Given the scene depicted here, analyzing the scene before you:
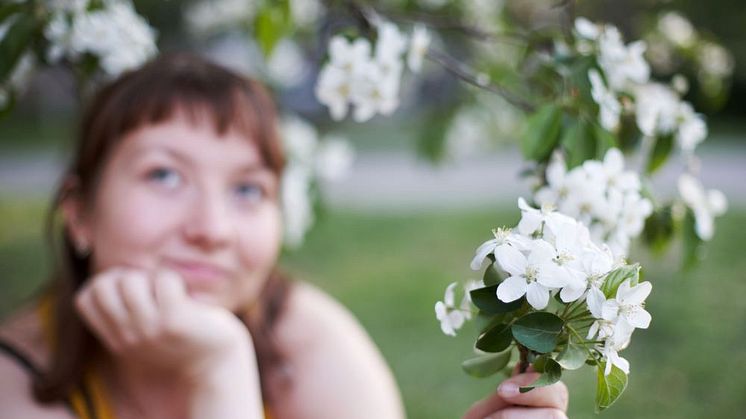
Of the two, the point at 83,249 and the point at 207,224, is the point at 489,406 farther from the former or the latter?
the point at 83,249

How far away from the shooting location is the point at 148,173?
5.15 ft

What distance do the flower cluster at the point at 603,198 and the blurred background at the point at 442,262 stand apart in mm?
191

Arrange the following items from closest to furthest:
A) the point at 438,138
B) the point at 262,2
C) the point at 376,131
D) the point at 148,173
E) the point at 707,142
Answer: the point at 148,173 → the point at 262,2 → the point at 438,138 → the point at 707,142 → the point at 376,131

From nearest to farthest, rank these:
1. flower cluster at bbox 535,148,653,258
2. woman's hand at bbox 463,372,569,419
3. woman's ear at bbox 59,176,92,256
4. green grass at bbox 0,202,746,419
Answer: woman's hand at bbox 463,372,569,419 → flower cluster at bbox 535,148,653,258 → woman's ear at bbox 59,176,92,256 → green grass at bbox 0,202,746,419

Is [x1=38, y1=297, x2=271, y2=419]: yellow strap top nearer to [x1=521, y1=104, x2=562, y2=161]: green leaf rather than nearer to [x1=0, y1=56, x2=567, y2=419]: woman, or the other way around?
[x1=0, y1=56, x2=567, y2=419]: woman

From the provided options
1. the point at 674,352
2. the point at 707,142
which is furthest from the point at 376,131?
the point at 674,352

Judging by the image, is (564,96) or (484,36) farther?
(484,36)

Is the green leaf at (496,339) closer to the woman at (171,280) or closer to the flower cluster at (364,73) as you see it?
the woman at (171,280)

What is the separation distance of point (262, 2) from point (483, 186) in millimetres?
6551

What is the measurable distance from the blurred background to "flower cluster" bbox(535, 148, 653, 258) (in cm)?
19

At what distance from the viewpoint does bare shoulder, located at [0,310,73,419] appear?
5.04 feet

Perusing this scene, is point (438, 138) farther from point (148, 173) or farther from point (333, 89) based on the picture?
point (148, 173)

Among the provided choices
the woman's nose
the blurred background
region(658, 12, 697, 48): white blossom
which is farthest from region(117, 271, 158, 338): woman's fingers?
region(658, 12, 697, 48): white blossom

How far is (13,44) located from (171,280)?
61 centimetres
